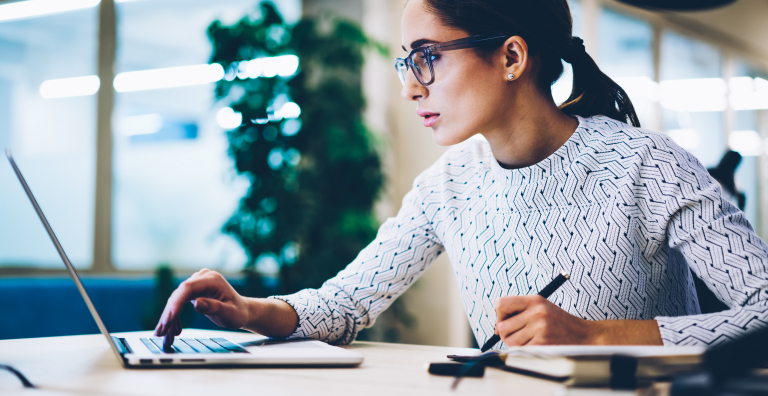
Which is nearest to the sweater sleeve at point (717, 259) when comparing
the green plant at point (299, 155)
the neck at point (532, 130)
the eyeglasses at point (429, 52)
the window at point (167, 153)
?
the neck at point (532, 130)

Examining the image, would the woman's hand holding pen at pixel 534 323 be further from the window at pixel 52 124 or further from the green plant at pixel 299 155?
the window at pixel 52 124

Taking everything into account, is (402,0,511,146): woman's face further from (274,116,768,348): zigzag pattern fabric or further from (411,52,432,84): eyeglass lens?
(274,116,768,348): zigzag pattern fabric

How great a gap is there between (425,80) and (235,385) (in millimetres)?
686

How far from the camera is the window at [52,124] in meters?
3.11

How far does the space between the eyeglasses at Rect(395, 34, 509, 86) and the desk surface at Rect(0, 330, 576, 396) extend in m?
0.53

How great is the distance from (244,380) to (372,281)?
1.84ft

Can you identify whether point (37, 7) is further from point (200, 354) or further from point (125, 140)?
point (200, 354)

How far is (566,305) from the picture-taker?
3.55 ft

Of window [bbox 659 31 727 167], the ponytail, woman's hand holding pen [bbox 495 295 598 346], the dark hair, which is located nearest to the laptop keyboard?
woman's hand holding pen [bbox 495 295 598 346]

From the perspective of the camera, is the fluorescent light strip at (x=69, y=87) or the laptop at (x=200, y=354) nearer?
the laptop at (x=200, y=354)

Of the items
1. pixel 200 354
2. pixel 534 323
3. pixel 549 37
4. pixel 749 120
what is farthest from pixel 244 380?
pixel 749 120

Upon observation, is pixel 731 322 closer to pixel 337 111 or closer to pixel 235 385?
pixel 235 385

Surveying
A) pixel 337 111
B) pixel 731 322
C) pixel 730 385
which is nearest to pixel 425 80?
pixel 731 322

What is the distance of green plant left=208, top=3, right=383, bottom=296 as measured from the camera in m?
2.89
